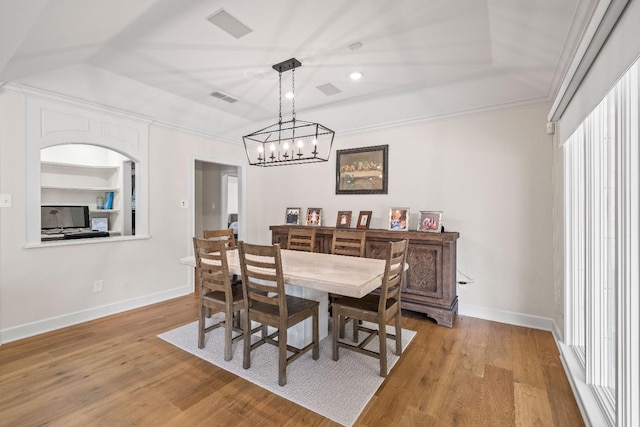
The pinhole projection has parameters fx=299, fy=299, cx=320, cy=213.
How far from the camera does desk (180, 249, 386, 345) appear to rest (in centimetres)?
204

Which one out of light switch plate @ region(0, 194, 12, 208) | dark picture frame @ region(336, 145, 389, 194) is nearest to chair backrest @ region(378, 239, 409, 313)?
dark picture frame @ region(336, 145, 389, 194)

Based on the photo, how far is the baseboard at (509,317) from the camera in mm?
3100

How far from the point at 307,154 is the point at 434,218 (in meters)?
2.39

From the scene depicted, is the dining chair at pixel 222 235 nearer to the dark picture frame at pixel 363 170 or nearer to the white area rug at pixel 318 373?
the white area rug at pixel 318 373

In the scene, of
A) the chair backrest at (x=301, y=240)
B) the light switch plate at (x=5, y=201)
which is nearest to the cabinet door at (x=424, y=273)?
Answer: the chair backrest at (x=301, y=240)

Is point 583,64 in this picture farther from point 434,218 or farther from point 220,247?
point 220,247

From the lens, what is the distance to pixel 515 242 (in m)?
3.26

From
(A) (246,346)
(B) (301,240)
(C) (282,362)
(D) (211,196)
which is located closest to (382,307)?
(C) (282,362)

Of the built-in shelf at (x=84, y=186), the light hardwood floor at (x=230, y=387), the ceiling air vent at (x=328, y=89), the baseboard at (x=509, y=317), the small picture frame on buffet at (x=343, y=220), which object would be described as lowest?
the light hardwood floor at (x=230, y=387)

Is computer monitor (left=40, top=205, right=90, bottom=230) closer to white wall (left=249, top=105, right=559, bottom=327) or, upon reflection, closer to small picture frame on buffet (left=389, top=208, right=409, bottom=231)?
white wall (left=249, top=105, right=559, bottom=327)

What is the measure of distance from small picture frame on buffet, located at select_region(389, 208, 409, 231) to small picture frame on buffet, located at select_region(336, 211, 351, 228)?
2.13 ft

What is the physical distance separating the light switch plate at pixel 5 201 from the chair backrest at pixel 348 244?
3107 mm

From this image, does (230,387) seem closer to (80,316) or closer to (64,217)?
(80,316)

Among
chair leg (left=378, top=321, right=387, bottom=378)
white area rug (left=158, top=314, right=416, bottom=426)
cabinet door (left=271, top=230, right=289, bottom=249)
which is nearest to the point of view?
white area rug (left=158, top=314, right=416, bottom=426)
